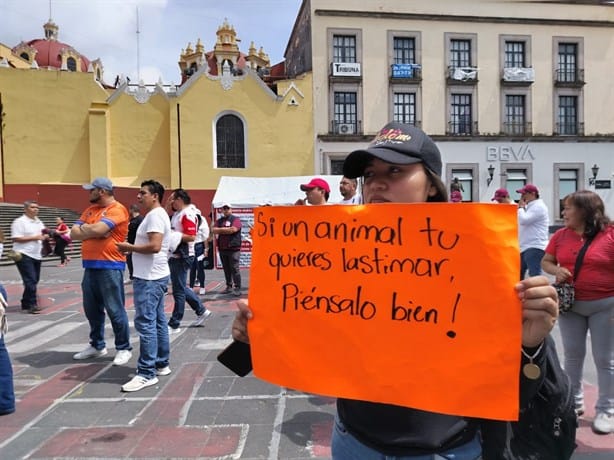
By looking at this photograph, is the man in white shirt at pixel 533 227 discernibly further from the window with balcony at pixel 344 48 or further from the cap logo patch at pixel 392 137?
the window with balcony at pixel 344 48

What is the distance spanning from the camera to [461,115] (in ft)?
96.3

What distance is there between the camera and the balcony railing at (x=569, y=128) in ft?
98.1

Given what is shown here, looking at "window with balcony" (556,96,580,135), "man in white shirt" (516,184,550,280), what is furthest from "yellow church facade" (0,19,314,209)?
"man in white shirt" (516,184,550,280)

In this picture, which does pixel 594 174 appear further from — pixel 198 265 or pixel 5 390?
pixel 5 390

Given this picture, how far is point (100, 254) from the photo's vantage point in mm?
4699

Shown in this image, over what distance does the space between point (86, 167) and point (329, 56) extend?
16.1 metres

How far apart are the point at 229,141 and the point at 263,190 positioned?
12933mm

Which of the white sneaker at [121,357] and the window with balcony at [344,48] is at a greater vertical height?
the window with balcony at [344,48]

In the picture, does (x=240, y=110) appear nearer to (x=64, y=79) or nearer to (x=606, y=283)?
(x=64, y=79)

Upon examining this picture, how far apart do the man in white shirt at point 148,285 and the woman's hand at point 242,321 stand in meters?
2.90

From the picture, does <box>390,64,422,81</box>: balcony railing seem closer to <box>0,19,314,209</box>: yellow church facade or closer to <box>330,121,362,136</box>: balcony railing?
<box>330,121,362,136</box>: balcony railing

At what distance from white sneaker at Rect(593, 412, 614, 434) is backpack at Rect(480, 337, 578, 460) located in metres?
2.45

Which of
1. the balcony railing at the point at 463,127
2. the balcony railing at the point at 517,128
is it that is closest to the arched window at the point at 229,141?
the balcony railing at the point at 463,127

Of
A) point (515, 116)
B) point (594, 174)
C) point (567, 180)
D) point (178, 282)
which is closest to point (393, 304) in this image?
point (178, 282)
